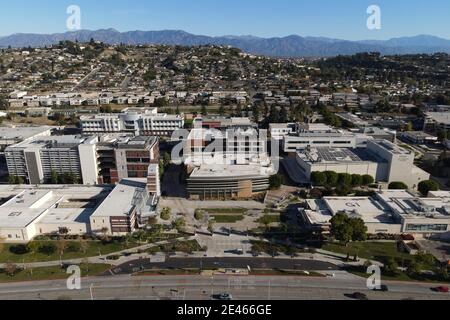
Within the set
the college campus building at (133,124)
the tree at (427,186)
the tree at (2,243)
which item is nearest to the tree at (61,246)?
the tree at (2,243)

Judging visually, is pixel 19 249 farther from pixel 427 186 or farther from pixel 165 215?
pixel 427 186

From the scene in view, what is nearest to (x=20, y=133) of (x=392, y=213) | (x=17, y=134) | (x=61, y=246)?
(x=17, y=134)

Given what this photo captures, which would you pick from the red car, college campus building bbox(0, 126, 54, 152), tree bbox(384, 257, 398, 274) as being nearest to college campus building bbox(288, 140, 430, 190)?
tree bbox(384, 257, 398, 274)

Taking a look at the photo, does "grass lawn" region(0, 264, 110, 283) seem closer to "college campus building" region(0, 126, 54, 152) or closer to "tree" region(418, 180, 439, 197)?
"college campus building" region(0, 126, 54, 152)

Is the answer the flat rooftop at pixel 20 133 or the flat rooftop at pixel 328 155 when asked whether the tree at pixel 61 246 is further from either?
the flat rooftop at pixel 328 155

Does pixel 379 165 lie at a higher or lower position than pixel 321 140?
lower

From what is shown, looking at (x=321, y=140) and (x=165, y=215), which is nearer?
(x=165, y=215)
